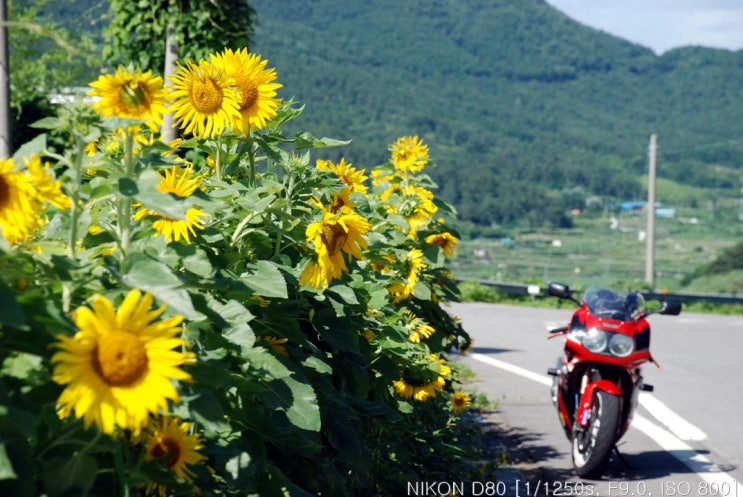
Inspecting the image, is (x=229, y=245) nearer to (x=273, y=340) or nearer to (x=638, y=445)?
(x=273, y=340)

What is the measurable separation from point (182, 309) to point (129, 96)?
542 millimetres

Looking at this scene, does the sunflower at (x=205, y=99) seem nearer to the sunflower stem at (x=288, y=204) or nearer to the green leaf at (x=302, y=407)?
the sunflower stem at (x=288, y=204)

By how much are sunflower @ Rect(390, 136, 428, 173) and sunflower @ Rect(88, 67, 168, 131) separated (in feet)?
11.2

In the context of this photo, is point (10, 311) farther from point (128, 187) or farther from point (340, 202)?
point (340, 202)

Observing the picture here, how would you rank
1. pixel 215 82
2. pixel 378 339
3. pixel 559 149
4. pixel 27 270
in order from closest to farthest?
pixel 27 270, pixel 215 82, pixel 378 339, pixel 559 149

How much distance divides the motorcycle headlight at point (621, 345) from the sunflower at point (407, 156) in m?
1.68

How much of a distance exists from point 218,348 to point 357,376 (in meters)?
1.01

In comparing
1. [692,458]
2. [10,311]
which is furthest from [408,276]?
[10,311]

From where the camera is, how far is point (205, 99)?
2564 millimetres

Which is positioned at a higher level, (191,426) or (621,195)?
(191,426)

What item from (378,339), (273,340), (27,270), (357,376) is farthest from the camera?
(378,339)

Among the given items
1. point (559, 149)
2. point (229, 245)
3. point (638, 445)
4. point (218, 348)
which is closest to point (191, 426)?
point (218, 348)

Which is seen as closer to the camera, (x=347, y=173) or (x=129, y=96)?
(x=129, y=96)

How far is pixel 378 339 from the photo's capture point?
334 cm
